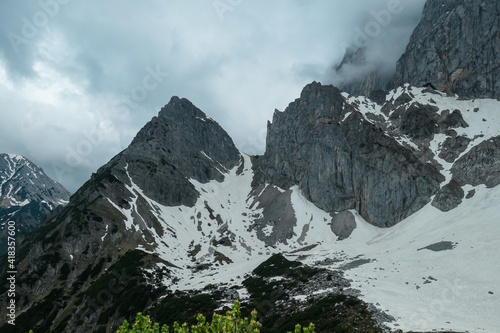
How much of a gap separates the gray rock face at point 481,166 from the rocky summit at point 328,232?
513 mm

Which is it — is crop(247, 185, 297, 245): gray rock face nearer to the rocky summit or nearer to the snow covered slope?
the rocky summit

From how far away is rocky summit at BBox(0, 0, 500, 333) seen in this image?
51.6m

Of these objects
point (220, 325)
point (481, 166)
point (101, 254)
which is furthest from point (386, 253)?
point (101, 254)

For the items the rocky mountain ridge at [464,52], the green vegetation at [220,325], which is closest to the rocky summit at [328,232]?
the rocky mountain ridge at [464,52]

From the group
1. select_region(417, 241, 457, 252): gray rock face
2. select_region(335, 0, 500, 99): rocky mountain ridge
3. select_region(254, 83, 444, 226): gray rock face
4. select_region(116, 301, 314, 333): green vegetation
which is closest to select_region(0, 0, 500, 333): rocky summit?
select_region(254, 83, 444, 226): gray rock face

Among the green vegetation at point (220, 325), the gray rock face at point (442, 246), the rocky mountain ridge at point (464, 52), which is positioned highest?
the rocky mountain ridge at point (464, 52)

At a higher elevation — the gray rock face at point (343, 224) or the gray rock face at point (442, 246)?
the gray rock face at point (343, 224)

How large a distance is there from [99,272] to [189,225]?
58683 mm

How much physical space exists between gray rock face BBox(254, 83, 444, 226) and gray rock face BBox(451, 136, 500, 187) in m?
8.26

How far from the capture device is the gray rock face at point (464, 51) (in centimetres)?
16788

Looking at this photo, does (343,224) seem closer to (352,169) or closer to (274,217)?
(352,169)

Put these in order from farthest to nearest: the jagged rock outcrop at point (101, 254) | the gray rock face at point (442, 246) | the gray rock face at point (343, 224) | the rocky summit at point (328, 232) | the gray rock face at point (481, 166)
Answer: the gray rock face at point (343, 224), the gray rock face at point (481, 166), the jagged rock outcrop at point (101, 254), the gray rock face at point (442, 246), the rocky summit at point (328, 232)

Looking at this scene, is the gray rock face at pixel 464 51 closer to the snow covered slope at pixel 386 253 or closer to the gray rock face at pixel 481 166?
the gray rock face at pixel 481 166

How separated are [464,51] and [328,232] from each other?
453 feet
